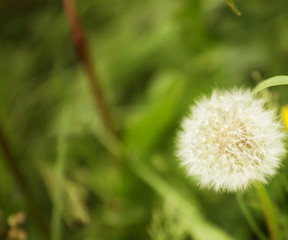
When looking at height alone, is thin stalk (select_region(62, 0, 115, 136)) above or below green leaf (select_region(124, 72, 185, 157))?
above

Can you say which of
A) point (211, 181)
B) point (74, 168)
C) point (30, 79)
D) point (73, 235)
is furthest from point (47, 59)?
point (211, 181)

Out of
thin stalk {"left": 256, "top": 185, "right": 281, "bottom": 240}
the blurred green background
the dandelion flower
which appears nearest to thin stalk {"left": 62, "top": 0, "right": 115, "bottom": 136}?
the blurred green background

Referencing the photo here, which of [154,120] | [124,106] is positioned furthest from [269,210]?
[124,106]

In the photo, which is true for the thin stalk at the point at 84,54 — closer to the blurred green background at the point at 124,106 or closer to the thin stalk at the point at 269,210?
the blurred green background at the point at 124,106

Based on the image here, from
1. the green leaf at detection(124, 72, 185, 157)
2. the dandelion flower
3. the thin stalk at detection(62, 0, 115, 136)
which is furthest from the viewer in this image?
the green leaf at detection(124, 72, 185, 157)

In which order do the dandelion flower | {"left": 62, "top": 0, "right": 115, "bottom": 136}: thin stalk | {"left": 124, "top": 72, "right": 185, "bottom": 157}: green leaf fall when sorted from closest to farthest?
1. the dandelion flower
2. {"left": 62, "top": 0, "right": 115, "bottom": 136}: thin stalk
3. {"left": 124, "top": 72, "right": 185, "bottom": 157}: green leaf

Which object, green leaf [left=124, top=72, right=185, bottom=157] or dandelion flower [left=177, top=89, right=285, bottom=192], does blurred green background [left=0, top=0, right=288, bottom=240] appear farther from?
dandelion flower [left=177, top=89, right=285, bottom=192]

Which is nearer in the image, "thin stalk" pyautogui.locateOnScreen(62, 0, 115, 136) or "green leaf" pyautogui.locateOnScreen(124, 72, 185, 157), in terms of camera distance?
"thin stalk" pyautogui.locateOnScreen(62, 0, 115, 136)
